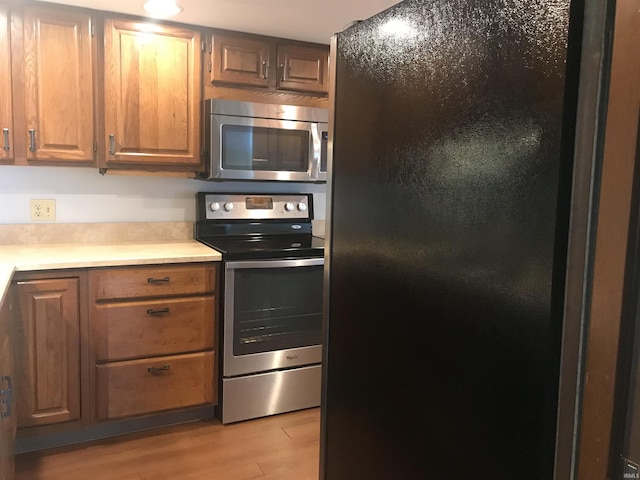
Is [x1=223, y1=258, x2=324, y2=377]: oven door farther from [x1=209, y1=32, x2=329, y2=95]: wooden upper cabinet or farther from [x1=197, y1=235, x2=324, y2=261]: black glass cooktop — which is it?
[x1=209, y1=32, x2=329, y2=95]: wooden upper cabinet

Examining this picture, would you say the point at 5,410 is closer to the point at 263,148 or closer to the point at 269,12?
the point at 263,148

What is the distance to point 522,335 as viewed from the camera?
0.74 meters

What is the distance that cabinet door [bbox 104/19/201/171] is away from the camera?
8.34 ft

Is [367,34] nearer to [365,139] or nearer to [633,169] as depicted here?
[365,139]

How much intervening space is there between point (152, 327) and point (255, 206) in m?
0.94

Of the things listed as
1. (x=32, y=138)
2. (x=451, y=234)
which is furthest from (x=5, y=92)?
(x=451, y=234)

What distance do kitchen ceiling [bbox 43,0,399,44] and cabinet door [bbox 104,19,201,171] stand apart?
0.35 feet

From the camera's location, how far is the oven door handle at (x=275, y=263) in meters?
2.57

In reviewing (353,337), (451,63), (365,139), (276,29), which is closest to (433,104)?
(451,63)

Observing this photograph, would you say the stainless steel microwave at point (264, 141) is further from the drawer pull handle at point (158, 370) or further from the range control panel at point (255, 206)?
the drawer pull handle at point (158, 370)

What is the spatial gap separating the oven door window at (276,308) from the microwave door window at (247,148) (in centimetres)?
57

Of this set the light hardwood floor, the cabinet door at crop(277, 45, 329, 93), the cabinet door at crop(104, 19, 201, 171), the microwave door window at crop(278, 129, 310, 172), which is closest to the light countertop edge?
the cabinet door at crop(104, 19, 201, 171)

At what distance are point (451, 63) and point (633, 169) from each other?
390 mm

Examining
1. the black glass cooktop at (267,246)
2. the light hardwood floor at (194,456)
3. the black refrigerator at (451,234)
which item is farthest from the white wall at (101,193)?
the black refrigerator at (451,234)
